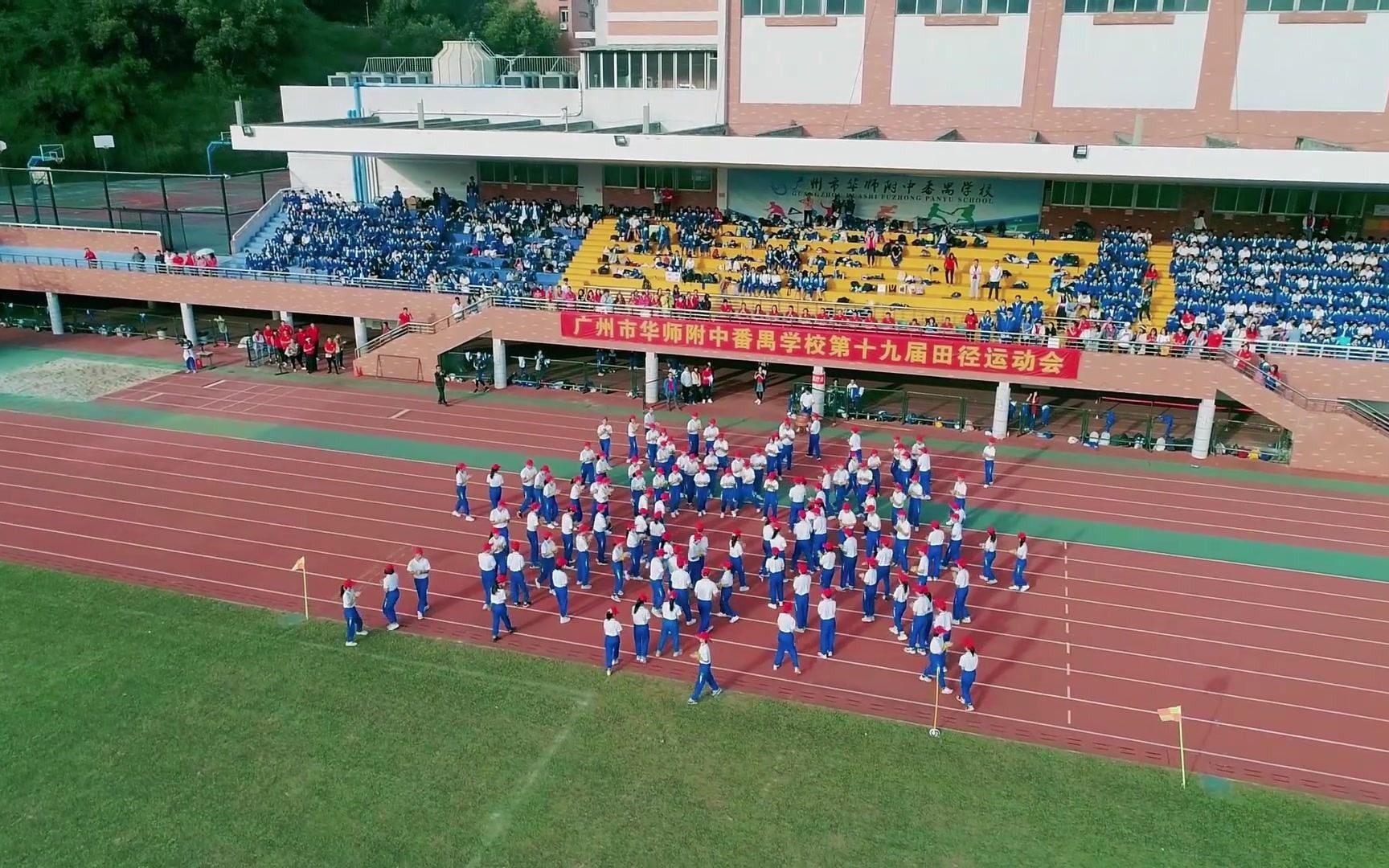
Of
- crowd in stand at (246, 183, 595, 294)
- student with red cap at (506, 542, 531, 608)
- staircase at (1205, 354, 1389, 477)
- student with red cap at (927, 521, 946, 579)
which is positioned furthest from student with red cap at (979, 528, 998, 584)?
crowd in stand at (246, 183, 595, 294)

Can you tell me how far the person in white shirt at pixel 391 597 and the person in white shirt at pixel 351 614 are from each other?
1.34 ft

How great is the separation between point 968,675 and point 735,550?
4.02 m

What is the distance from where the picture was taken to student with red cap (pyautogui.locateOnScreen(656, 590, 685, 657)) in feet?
44.9

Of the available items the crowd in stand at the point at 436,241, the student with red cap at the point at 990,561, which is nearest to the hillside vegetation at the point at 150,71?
the crowd in stand at the point at 436,241

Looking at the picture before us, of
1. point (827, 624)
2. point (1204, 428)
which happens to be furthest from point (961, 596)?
point (1204, 428)

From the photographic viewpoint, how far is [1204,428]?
22.4 m

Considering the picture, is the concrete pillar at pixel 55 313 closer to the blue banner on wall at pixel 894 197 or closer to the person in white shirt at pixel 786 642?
the blue banner on wall at pixel 894 197

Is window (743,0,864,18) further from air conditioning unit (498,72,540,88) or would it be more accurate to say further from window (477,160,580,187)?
air conditioning unit (498,72,540,88)

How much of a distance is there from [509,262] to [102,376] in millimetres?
11611

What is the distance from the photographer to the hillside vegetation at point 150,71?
204ft

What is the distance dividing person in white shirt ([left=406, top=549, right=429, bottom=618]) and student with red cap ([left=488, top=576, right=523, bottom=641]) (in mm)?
1070

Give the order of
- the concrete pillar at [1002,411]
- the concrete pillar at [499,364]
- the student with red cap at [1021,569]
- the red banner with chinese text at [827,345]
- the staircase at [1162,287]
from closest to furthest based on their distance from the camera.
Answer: the student with red cap at [1021,569], the red banner with chinese text at [827,345], the concrete pillar at [1002,411], the staircase at [1162,287], the concrete pillar at [499,364]

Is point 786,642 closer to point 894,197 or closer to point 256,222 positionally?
point 894,197

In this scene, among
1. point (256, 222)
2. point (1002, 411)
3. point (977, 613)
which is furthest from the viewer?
point (256, 222)
